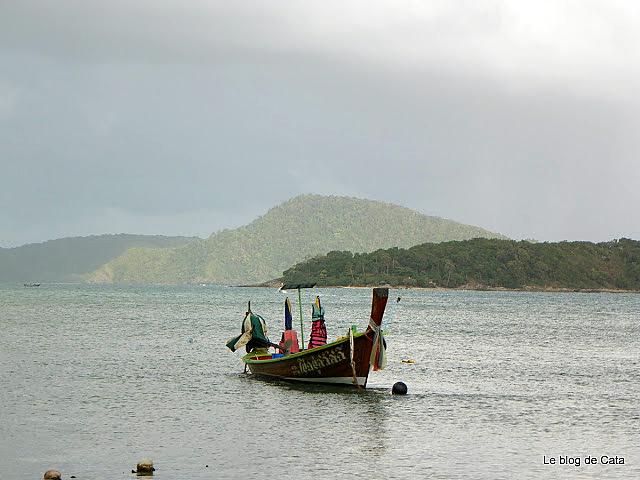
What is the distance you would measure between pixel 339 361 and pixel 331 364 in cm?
43

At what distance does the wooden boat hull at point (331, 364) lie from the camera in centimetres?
3794

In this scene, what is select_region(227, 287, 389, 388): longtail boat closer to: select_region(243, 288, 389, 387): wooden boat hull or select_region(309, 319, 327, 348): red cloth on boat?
select_region(243, 288, 389, 387): wooden boat hull

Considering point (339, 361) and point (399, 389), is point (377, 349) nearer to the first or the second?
point (339, 361)

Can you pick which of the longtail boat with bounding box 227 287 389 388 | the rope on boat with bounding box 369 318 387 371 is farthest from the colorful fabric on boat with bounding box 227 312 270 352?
the rope on boat with bounding box 369 318 387 371

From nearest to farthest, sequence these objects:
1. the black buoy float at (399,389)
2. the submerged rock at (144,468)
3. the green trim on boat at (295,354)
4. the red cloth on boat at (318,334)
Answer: the submerged rock at (144,468) < the green trim on boat at (295,354) < the black buoy float at (399,389) < the red cloth on boat at (318,334)

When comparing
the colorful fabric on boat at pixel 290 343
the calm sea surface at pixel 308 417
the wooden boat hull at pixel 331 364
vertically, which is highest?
the colorful fabric on boat at pixel 290 343

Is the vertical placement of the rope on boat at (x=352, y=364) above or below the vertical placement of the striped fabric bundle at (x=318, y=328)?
below

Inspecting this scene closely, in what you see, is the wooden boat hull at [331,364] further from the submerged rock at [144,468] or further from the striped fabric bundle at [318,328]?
the submerged rock at [144,468]

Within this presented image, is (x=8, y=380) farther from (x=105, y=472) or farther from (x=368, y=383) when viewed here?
(x=105, y=472)

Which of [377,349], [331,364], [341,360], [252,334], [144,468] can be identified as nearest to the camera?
[144,468]

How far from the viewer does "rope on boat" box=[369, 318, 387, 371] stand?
121ft

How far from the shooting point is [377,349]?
37406 mm

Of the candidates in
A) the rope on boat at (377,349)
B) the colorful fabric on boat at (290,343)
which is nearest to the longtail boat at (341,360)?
the rope on boat at (377,349)

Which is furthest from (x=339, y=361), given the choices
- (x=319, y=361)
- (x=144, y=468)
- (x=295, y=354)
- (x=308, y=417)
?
(x=144, y=468)
